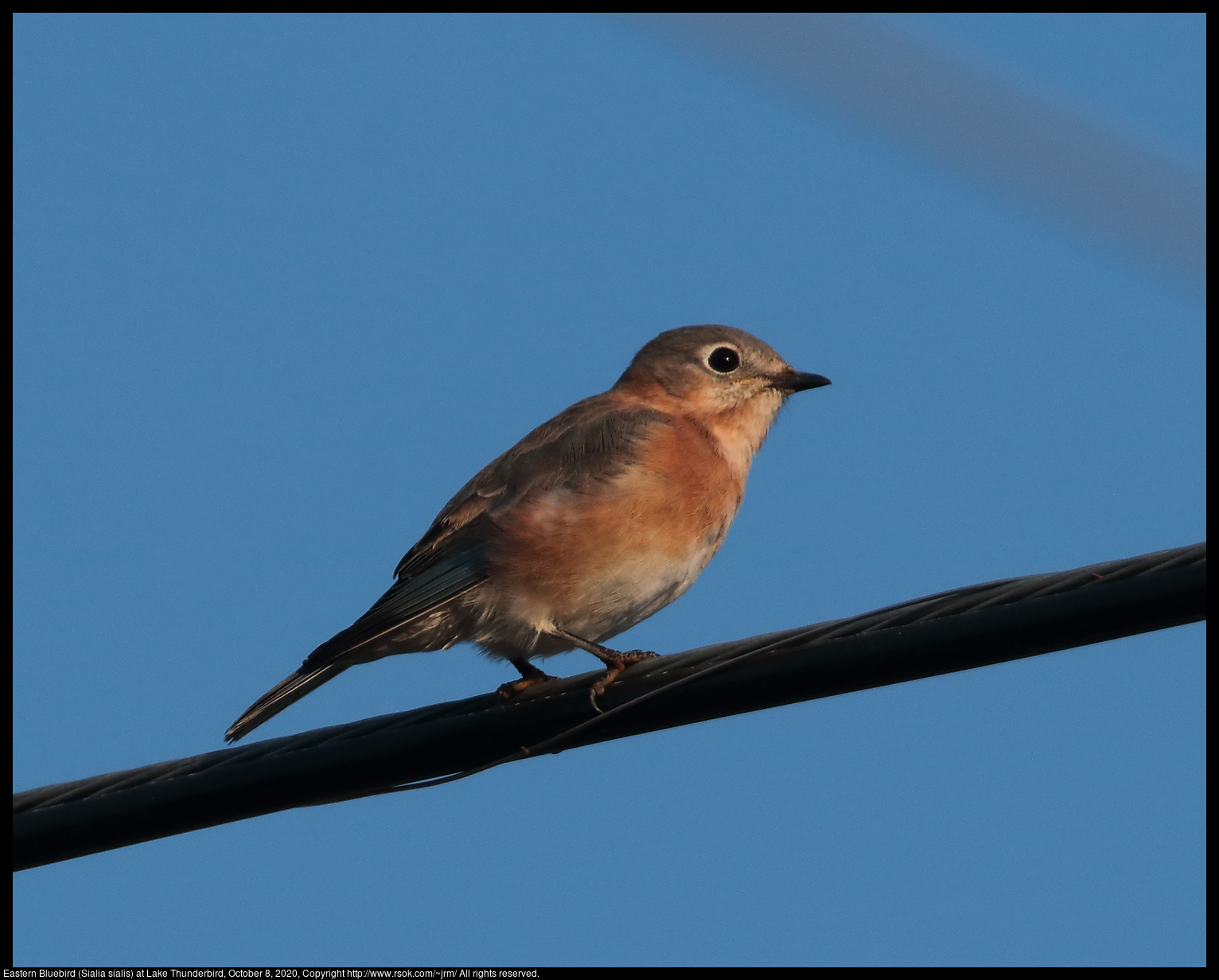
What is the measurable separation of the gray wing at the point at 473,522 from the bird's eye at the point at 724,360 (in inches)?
38.6

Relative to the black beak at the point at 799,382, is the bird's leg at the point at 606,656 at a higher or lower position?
lower

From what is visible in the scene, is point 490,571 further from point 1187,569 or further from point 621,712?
point 1187,569

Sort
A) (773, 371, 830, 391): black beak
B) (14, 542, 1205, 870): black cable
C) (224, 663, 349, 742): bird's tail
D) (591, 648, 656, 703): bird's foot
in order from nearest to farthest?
1. (14, 542, 1205, 870): black cable
2. (591, 648, 656, 703): bird's foot
3. (224, 663, 349, 742): bird's tail
4. (773, 371, 830, 391): black beak

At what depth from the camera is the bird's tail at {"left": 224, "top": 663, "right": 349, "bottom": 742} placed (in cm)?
799

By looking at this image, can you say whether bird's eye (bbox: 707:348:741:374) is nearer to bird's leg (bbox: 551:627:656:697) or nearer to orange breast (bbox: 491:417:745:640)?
orange breast (bbox: 491:417:745:640)

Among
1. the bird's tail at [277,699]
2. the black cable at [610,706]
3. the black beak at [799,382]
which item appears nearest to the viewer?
the black cable at [610,706]

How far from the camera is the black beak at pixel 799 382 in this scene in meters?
10.5

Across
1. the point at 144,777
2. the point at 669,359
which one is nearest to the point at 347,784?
the point at 144,777

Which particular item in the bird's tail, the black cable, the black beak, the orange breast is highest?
the black beak

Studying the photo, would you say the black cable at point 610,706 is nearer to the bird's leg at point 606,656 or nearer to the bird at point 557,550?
the bird's leg at point 606,656

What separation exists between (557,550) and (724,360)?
2645 millimetres

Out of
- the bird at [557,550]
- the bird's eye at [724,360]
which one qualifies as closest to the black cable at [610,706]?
the bird at [557,550]

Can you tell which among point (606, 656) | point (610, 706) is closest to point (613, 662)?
point (606, 656)

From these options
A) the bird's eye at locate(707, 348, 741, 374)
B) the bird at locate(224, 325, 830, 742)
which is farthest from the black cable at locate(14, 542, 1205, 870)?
the bird's eye at locate(707, 348, 741, 374)
